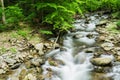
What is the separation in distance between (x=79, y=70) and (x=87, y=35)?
4.14m

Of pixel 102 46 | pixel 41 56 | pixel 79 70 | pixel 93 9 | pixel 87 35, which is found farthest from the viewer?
pixel 93 9

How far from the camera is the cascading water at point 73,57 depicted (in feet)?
29.3

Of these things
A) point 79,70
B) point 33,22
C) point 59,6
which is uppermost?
point 59,6

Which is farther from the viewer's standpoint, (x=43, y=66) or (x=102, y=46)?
(x=102, y=46)

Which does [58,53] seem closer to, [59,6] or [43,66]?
[43,66]

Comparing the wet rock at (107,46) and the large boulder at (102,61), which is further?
the wet rock at (107,46)

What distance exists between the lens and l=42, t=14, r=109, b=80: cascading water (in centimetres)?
893

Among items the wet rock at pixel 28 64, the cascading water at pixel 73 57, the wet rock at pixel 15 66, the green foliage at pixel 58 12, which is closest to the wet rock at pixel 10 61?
the wet rock at pixel 15 66

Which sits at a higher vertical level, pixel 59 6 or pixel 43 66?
pixel 59 6

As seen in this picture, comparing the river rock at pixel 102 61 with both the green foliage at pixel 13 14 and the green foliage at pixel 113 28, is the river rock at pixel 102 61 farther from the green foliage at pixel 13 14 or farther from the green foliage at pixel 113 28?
the green foliage at pixel 13 14

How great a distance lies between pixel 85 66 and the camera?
949 centimetres

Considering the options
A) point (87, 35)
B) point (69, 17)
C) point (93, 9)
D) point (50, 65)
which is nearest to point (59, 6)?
point (69, 17)

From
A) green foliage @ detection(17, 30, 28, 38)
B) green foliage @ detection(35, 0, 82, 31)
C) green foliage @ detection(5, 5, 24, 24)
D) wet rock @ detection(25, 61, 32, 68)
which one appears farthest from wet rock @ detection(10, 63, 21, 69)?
green foliage @ detection(35, 0, 82, 31)

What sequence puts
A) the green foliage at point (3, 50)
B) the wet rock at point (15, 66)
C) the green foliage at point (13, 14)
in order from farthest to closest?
1. the green foliage at point (13, 14)
2. the green foliage at point (3, 50)
3. the wet rock at point (15, 66)
